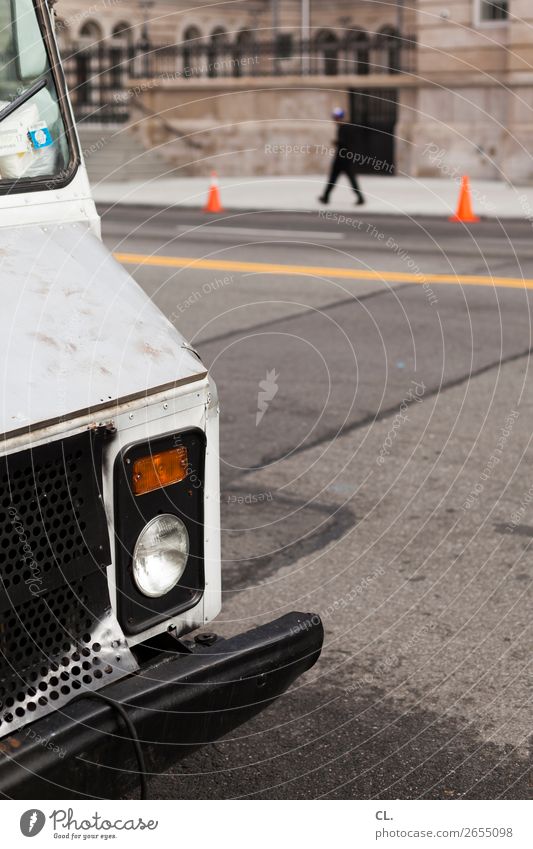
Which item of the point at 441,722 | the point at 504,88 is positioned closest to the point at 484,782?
the point at 441,722

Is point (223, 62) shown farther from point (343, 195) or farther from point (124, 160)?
point (343, 195)

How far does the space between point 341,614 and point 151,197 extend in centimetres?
2225

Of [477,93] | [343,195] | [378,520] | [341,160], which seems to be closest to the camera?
[378,520]

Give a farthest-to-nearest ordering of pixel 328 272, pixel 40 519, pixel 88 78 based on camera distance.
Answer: pixel 88 78
pixel 328 272
pixel 40 519

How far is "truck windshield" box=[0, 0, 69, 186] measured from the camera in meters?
3.76

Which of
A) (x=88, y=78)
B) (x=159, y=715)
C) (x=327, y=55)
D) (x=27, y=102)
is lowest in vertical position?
(x=88, y=78)

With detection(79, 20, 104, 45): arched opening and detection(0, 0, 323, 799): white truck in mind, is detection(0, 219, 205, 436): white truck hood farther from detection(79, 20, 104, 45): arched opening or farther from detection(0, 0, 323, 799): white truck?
detection(79, 20, 104, 45): arched opening

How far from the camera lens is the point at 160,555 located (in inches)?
124

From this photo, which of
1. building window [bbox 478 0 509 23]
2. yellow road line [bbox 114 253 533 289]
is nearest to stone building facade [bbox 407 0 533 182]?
building window [bbox 478 0 509 23]

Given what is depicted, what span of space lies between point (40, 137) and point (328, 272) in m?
9.99

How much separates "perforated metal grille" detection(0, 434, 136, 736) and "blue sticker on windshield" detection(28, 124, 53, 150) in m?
1.36

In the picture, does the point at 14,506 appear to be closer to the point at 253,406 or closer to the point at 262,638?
the point at 262,638

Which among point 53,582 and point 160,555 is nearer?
point 53,582

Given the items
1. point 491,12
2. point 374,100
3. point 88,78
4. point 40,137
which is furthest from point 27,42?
point 88,78
